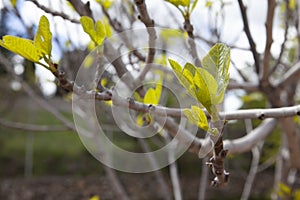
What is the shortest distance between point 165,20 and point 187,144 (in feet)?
3.83

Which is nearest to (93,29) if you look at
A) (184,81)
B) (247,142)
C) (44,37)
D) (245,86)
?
(44,37)

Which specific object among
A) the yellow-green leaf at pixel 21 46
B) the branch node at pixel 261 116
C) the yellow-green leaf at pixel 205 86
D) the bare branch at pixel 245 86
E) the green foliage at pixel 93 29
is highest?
the green foliage at pixel 93 29

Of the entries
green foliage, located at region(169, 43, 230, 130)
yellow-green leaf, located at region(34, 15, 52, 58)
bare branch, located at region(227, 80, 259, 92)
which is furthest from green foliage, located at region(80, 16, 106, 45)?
bare branch, located at region(227, 80, 259, 92)

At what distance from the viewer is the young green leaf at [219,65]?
1.58ft

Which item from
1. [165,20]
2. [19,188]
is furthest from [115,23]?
[19,188]

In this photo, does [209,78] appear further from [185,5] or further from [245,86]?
[245,86]

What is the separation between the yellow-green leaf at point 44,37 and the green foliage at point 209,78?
18 centimetres

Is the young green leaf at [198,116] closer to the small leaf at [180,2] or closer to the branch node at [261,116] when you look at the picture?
the branch node at [261,116]

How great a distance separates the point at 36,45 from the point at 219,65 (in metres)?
0.26

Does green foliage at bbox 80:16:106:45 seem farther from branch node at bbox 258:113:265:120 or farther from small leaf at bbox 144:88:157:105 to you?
branch node at bbox 258:113:265:120

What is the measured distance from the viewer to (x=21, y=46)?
52 cm

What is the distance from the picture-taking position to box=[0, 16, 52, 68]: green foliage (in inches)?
20.3

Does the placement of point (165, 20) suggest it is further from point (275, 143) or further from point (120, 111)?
point (275, 143)

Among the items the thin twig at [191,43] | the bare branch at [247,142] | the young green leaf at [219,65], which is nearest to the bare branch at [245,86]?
the bare branch at [247,142]
